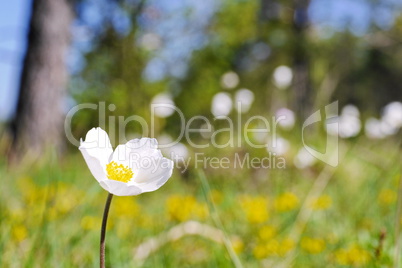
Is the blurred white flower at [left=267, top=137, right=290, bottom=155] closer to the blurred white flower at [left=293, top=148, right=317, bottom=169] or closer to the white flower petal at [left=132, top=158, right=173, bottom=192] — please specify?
the blurred white flower at [left=293, top=148, right=317, bottom=169]

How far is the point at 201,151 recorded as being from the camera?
353cm

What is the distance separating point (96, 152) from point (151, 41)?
7.11 metres

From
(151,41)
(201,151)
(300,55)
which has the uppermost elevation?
(151,41)

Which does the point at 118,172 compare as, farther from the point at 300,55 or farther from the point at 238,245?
the point at 300,55

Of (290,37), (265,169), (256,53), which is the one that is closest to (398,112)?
(265,169)

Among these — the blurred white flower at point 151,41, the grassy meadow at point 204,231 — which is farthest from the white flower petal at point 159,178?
the blurred white flower at point 151,41

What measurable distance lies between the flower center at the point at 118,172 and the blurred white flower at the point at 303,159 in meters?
2.62

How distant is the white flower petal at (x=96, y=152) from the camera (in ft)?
1.44

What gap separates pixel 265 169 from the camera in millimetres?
2838

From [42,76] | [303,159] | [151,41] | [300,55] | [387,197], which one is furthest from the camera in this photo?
[151,41]

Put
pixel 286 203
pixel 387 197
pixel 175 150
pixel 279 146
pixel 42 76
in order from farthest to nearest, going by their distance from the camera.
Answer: pixel 42 76 → pixel 175 150 → pixel 279 146 → pixel 387 197 → pixel 286 203

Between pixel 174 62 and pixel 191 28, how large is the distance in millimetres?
709

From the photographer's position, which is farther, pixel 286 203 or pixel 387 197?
pixel 387 197

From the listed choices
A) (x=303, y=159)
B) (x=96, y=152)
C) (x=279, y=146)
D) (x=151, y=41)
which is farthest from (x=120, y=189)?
(x=151, y=41)
